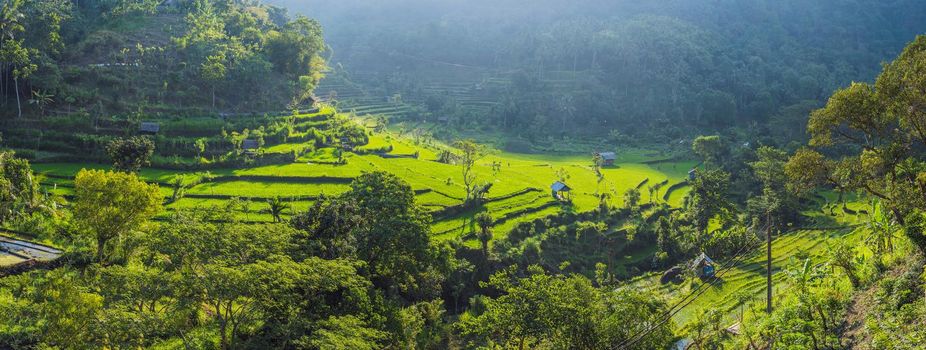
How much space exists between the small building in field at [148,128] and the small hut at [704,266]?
43.1 m

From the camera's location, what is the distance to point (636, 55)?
116938 millimetres

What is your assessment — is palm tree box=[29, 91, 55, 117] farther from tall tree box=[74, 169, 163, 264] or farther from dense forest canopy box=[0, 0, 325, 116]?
tall tree box=[74, 169, 163, 264]

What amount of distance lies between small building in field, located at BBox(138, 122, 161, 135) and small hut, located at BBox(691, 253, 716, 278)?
43079mm

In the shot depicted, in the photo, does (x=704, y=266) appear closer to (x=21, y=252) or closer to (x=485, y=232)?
(x=485, y=232)

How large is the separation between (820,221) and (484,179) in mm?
28700

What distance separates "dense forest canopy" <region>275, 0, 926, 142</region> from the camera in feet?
332

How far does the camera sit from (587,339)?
69.6ft

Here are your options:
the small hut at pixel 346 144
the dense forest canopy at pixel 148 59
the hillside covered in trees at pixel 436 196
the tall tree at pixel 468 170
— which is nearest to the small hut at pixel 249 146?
the hillside covered in trees at pixel 436 196

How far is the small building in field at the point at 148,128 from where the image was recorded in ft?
157

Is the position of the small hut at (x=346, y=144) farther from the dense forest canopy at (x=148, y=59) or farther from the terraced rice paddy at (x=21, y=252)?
the terraced rice paddy at (x=21, y=252)

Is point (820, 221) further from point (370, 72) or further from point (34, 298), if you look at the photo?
point (370, 72)

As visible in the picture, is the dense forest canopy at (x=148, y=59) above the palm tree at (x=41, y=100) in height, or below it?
above

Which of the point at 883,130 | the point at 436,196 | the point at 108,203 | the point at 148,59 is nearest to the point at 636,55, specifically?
the point at 436,196

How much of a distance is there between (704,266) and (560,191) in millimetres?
16798
